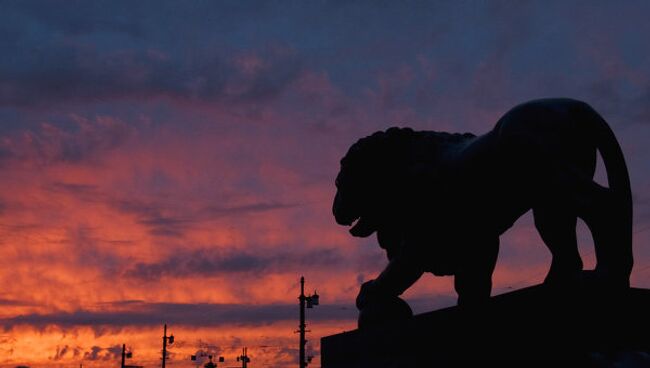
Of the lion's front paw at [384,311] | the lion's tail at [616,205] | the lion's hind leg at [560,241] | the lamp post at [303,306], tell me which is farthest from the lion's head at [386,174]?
the lamp post at [303,306]

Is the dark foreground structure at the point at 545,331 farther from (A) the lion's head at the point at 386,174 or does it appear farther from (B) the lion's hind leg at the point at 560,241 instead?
(A) the lion's head at the point at 386,174

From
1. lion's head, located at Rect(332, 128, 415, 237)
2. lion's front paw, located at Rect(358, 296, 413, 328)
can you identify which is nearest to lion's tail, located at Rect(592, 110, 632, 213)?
lion's head, located at Rect(332, 128, 415, 237)

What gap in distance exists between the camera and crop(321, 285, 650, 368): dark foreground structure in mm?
5090

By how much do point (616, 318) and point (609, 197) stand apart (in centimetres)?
81

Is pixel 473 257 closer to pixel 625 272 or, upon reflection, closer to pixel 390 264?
pixel 390 264

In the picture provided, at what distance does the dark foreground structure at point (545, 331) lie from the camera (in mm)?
5090

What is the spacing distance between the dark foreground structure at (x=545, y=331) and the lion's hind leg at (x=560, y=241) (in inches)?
7.1

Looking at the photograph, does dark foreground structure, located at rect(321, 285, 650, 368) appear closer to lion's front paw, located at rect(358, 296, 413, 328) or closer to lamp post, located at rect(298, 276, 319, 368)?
lion's front paw, located at rect(358, 296, 413, 328)

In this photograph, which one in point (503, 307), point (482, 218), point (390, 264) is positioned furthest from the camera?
point (390, 264)

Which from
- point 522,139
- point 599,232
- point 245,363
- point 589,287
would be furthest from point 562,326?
point 245,363

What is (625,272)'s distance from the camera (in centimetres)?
528

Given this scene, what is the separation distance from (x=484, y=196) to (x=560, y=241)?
739 millimetres

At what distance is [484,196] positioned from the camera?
5.99 metres

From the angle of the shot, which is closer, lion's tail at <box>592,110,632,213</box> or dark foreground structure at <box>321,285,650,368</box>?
dark foreground structure at <box>321,285,650,368</box>
